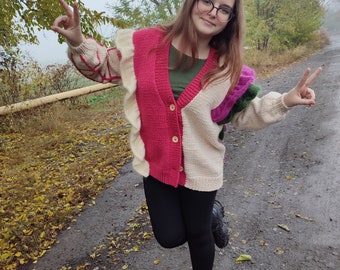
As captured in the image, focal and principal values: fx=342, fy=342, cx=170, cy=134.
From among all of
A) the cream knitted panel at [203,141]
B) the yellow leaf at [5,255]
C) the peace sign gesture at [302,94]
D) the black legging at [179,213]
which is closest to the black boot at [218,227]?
the black legging at [179,213]

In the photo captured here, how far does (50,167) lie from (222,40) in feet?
12.6

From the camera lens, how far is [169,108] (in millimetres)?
1855

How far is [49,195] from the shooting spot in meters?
4.07

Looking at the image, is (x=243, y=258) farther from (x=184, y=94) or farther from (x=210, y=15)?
(x=210, y=15)

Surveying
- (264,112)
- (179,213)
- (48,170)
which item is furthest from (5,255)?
(264,112)

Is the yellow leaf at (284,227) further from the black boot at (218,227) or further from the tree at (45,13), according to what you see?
the tree at (45,13)

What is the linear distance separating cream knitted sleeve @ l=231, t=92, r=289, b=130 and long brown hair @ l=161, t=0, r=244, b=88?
0.68ft

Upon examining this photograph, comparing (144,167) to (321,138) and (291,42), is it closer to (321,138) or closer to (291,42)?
(321,138)

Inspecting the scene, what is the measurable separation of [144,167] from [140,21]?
49.9ft

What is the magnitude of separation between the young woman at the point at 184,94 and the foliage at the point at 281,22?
15.5m

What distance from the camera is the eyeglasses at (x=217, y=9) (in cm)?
188

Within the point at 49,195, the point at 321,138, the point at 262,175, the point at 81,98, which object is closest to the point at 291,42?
the point at 81,98

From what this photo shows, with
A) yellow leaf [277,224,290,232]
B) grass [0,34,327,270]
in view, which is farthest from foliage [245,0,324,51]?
yellow leaf [277,224,290,232]

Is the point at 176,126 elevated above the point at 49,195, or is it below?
above
